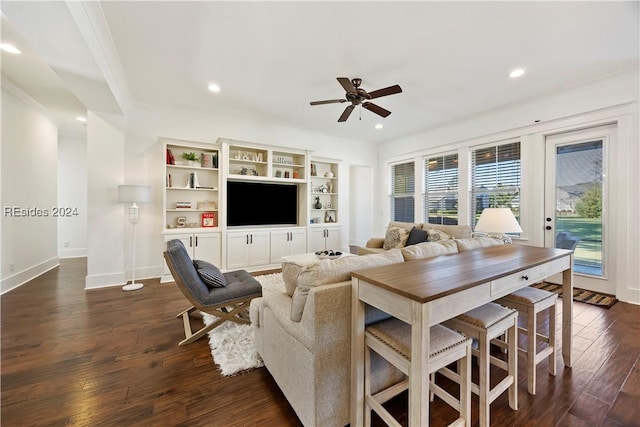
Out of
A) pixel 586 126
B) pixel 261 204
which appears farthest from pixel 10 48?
pixel 586 126

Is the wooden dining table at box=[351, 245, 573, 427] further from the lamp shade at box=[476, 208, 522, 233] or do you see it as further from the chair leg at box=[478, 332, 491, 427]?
the lamp shade at box=[476, 208, 522, 233]

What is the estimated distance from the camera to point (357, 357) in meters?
1.31

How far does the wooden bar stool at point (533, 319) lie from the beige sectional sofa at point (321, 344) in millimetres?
914

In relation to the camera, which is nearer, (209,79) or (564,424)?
(564,424)

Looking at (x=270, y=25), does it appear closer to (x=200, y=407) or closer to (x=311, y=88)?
(x=311, y=88)

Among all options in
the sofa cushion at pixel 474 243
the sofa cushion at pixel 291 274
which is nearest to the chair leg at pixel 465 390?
the sofa cushion at pixel 291 274

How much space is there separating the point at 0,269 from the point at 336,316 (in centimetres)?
497

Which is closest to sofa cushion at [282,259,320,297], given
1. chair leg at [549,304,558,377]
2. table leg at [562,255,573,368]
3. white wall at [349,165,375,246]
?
chair leg at [549,304,558,377]

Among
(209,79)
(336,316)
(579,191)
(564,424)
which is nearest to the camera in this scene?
(336,316)

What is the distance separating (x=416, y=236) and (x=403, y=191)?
99.4 inches

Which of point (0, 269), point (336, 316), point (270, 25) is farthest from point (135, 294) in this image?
point (270, 25)

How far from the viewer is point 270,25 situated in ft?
7.74

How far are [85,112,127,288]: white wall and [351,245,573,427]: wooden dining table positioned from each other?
4175mm

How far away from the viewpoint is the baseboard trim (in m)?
3.58
